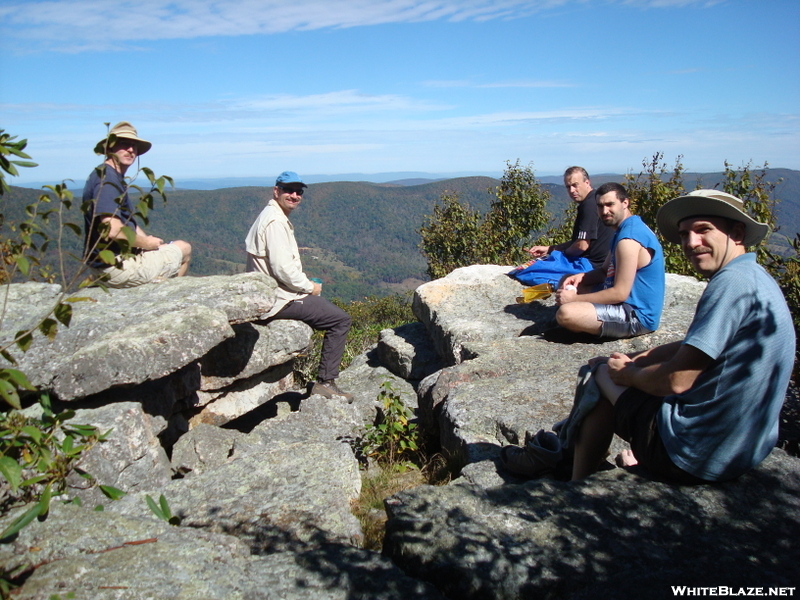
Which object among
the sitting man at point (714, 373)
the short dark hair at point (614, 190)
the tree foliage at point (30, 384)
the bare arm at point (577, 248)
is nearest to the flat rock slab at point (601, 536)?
the sitting man at point (714, 373)

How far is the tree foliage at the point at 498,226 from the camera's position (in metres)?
17.4

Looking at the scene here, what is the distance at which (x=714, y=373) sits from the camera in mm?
3447

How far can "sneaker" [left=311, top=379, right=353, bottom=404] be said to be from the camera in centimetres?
873

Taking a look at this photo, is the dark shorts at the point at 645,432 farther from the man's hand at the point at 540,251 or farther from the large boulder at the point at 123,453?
the man's hand at the point at 540,251

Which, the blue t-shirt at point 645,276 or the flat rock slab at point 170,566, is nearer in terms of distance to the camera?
the flat rock slab at point 170,566

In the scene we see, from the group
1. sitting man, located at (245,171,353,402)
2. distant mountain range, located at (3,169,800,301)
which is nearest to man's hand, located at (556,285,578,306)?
sitting man, located at (245,171,353,402)

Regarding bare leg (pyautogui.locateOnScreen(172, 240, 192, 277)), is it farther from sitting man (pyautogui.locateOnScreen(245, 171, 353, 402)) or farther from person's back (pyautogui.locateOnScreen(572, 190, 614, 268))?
person's back (pyautogui.locateOnScreen(572, 190, 614, 268))

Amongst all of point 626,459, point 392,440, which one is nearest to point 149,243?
point 392,440

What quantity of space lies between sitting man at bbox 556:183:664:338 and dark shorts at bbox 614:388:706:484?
2881mm

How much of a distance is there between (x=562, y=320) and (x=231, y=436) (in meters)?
4.56

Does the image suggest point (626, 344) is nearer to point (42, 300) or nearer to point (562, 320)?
point (562, 320)

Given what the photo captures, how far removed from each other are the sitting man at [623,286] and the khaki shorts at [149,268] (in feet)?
16.5

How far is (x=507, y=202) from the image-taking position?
17.5 m

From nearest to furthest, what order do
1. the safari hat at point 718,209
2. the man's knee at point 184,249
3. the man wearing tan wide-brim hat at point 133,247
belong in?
1. the safari hat at point 718,209
2. the man wearing tan wide-brim hat at point 133,247
3. the man's knee at point 184,249
